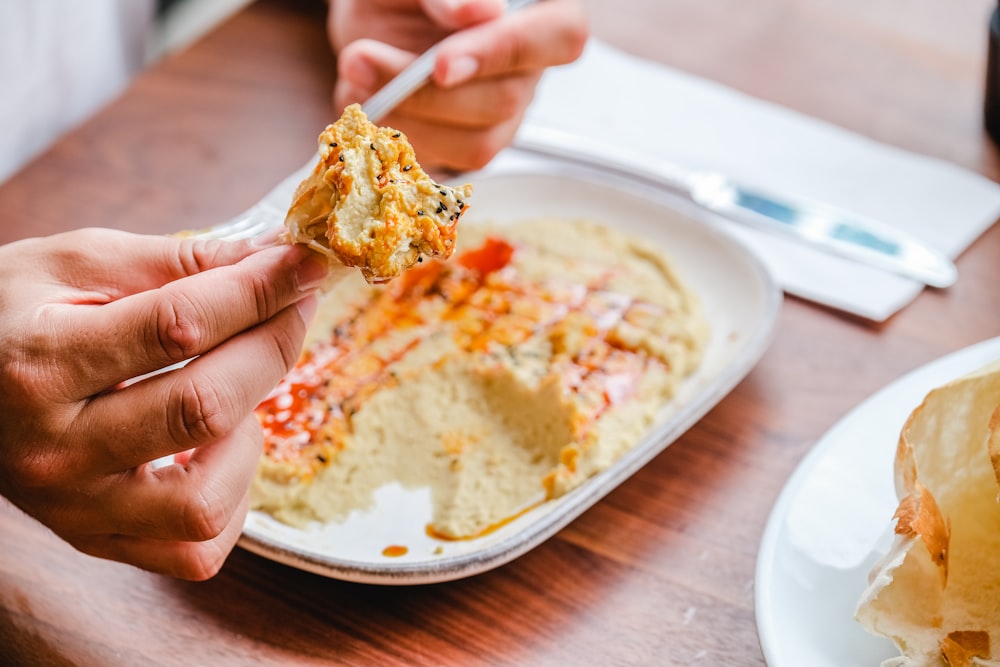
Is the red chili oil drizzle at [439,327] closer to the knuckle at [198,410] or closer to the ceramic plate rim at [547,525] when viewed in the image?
the ceramic plate rim at [547,525]

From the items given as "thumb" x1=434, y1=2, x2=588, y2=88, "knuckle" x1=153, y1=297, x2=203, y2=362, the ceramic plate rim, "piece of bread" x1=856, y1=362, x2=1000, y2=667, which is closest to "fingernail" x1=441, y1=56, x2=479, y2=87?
"thumb" x1=434, y1=2, x2=588, y2=88

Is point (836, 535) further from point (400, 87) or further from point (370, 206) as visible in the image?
point (400, 87)

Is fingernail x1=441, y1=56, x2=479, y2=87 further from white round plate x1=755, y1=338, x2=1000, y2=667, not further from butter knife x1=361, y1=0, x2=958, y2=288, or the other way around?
white round plate x1=755, y1=338, x2=1000, y2=667

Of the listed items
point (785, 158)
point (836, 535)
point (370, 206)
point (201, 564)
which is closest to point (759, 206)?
point (785, 158)

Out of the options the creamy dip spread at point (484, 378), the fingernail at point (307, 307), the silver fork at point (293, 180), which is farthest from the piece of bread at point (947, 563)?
the silver fork at point (293, 180)

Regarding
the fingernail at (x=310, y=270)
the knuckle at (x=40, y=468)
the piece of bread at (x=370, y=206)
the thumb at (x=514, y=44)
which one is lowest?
the knuckle at (x=40, y=468)

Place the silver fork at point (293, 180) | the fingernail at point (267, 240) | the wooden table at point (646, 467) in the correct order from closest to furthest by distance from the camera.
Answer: the fingernail at point (267, 240)
the wooden table at point (646, 467)
the silver fork at point (293, 180)

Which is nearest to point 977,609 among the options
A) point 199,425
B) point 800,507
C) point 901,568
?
point 901,568
